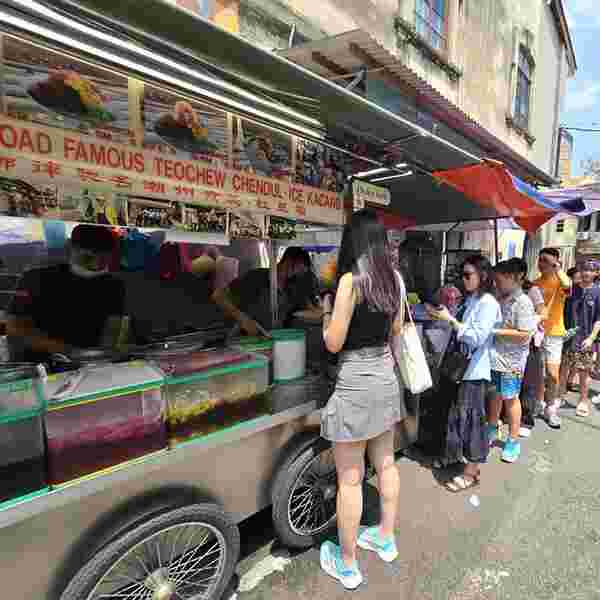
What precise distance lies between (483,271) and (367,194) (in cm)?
113

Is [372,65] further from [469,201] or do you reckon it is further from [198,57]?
[198,57]

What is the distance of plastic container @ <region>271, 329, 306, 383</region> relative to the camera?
2074 millimetres

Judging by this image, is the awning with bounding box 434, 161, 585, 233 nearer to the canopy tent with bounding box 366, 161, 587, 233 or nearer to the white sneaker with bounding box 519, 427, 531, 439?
the canopy tent with bounding box 366, 161, 587, 233

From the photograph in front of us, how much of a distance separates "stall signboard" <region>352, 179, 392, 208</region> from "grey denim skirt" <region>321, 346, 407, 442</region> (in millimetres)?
1628

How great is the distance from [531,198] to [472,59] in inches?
258

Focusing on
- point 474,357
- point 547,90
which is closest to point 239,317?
point 474,357

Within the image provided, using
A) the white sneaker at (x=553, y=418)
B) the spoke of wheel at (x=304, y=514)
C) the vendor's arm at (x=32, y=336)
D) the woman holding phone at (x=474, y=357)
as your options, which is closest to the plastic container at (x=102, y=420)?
the vendor's arm at (x=32, y=336)

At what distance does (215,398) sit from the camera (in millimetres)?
1729

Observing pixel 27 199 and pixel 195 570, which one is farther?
pixel 195 570

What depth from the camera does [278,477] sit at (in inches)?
77.4

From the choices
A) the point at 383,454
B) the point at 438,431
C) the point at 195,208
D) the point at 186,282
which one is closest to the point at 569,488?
the point at 438,431

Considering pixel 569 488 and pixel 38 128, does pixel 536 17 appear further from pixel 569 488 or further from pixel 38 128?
pixel 38 128

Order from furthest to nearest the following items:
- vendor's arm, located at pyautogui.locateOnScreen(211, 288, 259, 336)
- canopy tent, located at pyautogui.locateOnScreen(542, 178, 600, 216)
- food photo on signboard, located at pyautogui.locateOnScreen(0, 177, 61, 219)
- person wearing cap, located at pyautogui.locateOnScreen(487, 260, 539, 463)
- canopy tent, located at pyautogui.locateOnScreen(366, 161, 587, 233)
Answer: canopy tent, located at pyautogui.locateOnScreen(542, 178, 600, 216) → person wearing cap, located at pyautogui.locateOnScreen(487, 260, 539, 463) → canopy tent, located at pyautogui.locateOnScreen(366, 161, 587, 233) → vendor's arm, located at pyautogui.locateOnScreen(211, 288, 259, 336) → food photo on signboard, located at pyautogui.locateOnScreen(0, 177, 61, 219)

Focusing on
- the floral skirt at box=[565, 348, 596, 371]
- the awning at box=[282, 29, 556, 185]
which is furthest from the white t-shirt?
the awning at box=[282, 29, 556, 185]
